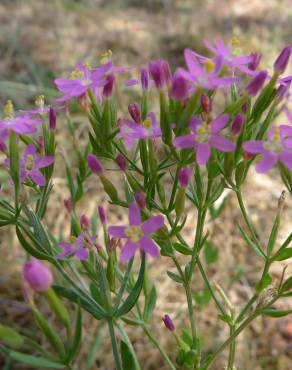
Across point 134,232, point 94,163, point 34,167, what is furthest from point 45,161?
point 134,232

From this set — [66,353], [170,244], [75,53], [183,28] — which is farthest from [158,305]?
[183,28]

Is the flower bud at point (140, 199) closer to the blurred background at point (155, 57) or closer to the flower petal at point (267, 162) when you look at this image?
the flower petal at point (267, 162)

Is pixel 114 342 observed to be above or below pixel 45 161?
below

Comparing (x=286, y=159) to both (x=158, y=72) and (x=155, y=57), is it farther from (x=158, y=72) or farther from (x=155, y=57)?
(x=155, y=57)

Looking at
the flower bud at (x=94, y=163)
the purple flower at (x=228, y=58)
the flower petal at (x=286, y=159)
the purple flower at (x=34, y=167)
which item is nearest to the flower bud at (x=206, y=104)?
the purple flower at (x=228, y=58)

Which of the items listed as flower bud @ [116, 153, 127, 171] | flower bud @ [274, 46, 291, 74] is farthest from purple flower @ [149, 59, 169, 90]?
flower bud @ [274, 46, 291, 74]

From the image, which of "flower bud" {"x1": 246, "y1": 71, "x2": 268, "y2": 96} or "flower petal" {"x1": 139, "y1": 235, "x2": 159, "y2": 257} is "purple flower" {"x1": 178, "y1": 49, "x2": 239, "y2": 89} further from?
"flower petal" {"x1": 139, "y1": 235, "x2": 159, "y2": 257}
